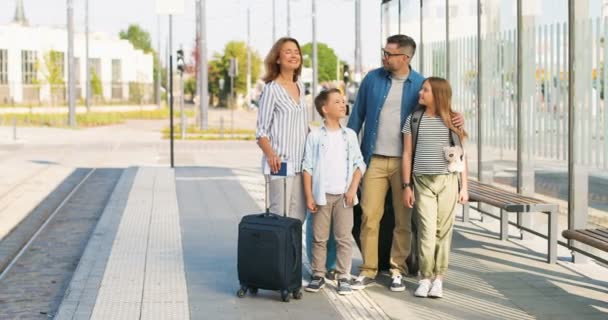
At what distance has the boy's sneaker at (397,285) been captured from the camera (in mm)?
8391

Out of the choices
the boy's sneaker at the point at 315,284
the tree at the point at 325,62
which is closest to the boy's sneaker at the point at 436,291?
the boy's sneaker at the point at 315,284

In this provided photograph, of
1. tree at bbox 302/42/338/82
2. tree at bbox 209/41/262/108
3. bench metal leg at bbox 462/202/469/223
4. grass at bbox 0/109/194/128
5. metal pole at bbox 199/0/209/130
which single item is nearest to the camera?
bench metal leg at bbox 462/202/469/223

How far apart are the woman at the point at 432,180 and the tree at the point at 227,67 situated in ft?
325

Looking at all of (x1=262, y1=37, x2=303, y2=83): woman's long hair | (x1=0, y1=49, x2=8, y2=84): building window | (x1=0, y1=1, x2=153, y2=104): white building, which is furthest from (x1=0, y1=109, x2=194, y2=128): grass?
(x1=262, y1=37, x2=303, y2=83): woman's long hair

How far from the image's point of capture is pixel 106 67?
9175 centimetres

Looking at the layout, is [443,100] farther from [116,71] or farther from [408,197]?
[116,71]

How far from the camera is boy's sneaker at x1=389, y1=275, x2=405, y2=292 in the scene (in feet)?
27.5

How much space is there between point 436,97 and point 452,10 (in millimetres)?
4997

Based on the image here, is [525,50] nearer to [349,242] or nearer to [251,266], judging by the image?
[349,242]

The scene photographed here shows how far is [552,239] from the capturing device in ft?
31.8

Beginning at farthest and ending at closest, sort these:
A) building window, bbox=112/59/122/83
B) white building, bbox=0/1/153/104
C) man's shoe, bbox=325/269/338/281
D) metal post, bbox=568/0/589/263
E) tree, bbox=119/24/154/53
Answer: tree, bbox=119/24/154/53 → building window, bbox=112/59/122/83 → white building, bbox=0/1/153/104 → metal post, bbox=568/0/589/263 → man's shoe, bbox=325/269/338/281

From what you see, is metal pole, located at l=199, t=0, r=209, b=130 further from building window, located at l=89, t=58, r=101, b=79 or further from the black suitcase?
building window, located at l=89, t=58, r=101, b=79

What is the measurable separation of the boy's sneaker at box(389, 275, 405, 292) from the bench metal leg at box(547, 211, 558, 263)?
1.84 metres

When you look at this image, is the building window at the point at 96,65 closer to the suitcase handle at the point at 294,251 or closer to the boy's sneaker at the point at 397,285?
the boy's sneaker at the point at 397,285
